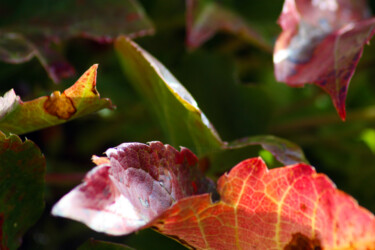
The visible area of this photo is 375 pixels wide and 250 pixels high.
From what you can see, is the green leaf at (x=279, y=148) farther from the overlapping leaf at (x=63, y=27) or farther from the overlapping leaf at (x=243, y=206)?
the overlapping leaf at (x=63, y=27)

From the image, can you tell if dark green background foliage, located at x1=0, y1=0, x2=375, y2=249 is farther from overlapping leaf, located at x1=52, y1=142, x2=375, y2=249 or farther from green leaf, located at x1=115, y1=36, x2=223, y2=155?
overlapping leaf, located at x1=52, y1=142, x2=375, y2=249

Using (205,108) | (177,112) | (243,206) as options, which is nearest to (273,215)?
(243,206)

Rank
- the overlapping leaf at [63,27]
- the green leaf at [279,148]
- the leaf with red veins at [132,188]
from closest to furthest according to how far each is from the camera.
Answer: the leaf with red veins at [132,188] < the green leaf at [279,148] < the overlapping leaf at [63,27]

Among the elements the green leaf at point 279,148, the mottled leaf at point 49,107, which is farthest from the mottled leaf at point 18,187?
the green leaf at point 279,148

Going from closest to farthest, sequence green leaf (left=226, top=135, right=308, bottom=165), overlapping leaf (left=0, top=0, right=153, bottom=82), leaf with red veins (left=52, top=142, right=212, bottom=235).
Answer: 1. leaf with red veins (left=52, top=142, right=212, bottom=235)
2. green leaf (left=226, top=135, right=308, bottom=165)
3. overlapping leaf (left=0, top=0, right=153, bottom=82)

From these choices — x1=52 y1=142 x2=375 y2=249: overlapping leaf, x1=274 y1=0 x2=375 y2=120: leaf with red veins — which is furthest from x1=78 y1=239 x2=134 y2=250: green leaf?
x1=274 y1=0 x2=375 y2=120: leaf with red veins

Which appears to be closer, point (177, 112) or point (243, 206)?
point (243, 206)

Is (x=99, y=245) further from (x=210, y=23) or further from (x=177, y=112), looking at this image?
(x=210, y=23)
